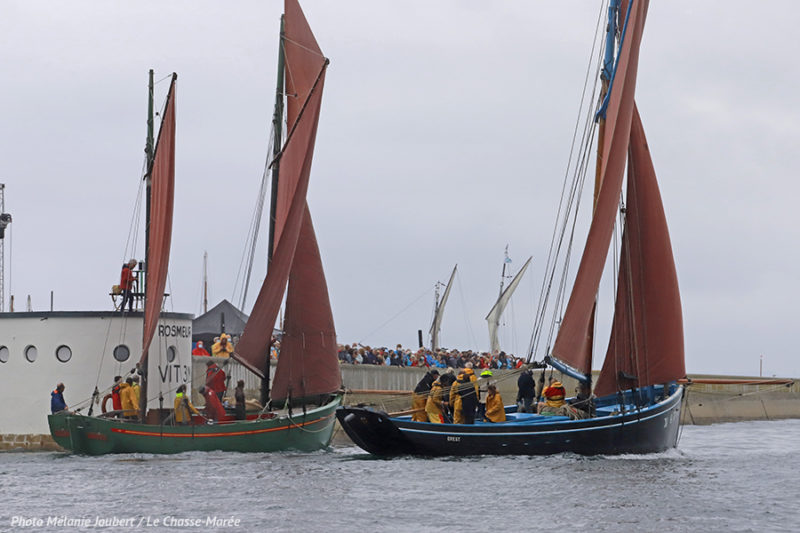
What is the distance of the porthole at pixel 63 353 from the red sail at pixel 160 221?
293cm

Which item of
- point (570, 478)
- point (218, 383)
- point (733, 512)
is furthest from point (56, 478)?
point (733, 512)

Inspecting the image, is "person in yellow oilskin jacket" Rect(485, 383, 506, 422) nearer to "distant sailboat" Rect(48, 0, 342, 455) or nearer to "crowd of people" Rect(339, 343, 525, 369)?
"distant sailboat" Rect(48, 0, 342, 455)

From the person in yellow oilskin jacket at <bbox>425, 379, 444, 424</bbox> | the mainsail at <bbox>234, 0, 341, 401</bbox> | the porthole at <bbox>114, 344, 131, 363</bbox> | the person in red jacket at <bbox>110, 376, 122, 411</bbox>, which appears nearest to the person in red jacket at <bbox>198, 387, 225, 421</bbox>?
the mainsail at <bbox>234, 0, 341, 401</bbox>

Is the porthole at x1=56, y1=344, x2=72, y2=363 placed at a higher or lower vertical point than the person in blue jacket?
higher

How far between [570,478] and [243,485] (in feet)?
24.9

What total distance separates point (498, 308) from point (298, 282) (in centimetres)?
5380

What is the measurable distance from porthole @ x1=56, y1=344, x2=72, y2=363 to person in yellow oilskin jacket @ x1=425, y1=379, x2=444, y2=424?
11626 millimetres

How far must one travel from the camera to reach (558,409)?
36.2 m

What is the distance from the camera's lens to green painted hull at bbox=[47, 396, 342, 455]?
3694 centimetres

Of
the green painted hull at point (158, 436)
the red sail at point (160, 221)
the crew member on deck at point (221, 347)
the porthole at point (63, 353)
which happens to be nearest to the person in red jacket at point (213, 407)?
the green painted hull at point (158, 436)

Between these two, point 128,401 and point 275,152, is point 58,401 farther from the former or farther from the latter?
point 275,152

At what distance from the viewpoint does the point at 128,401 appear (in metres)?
39.0

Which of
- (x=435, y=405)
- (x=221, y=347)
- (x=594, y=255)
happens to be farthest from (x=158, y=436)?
(x=594, y=255)

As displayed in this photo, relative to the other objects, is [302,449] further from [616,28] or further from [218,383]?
[616,28]
